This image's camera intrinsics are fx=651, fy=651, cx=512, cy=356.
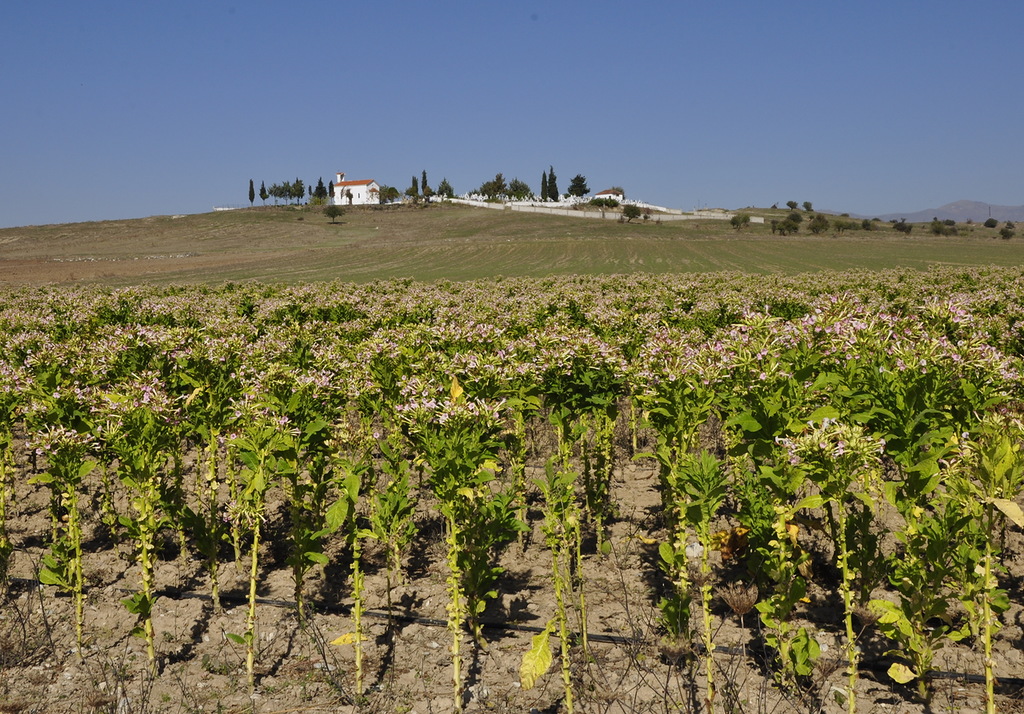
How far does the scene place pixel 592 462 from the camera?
10.2 meters

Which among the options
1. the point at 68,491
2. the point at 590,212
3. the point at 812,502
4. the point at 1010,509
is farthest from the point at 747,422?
the point at 590,212

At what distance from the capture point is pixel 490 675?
544 cm

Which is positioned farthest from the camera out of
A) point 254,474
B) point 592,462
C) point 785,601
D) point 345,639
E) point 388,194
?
point 388,194

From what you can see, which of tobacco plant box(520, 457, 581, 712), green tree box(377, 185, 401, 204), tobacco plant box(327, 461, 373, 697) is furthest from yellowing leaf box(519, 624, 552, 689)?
green tree box(377, 185, 401, 204)

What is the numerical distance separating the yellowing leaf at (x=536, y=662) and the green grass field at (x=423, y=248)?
46712mm

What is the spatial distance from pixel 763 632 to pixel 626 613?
1.22 meters

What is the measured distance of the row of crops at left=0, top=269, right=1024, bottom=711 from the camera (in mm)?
4773

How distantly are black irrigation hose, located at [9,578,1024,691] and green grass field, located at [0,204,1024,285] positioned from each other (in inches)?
1744

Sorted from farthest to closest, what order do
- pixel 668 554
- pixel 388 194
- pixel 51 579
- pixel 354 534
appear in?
pixel 388 194 → pixel 51 579 → pixel 354 534 → pixel 668 554

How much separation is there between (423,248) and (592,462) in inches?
3240

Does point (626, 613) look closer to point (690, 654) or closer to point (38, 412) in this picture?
point (690, 654)

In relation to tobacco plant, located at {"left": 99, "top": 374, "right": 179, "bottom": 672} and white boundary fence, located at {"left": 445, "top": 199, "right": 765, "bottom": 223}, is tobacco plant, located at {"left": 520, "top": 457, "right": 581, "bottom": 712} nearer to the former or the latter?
tobacco plant, located at {"left": 99, "top": 374, "right": 179, "bottom": 672}

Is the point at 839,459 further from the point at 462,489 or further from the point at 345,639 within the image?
the point at 345,639

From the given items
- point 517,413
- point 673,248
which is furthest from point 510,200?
point 517,413
